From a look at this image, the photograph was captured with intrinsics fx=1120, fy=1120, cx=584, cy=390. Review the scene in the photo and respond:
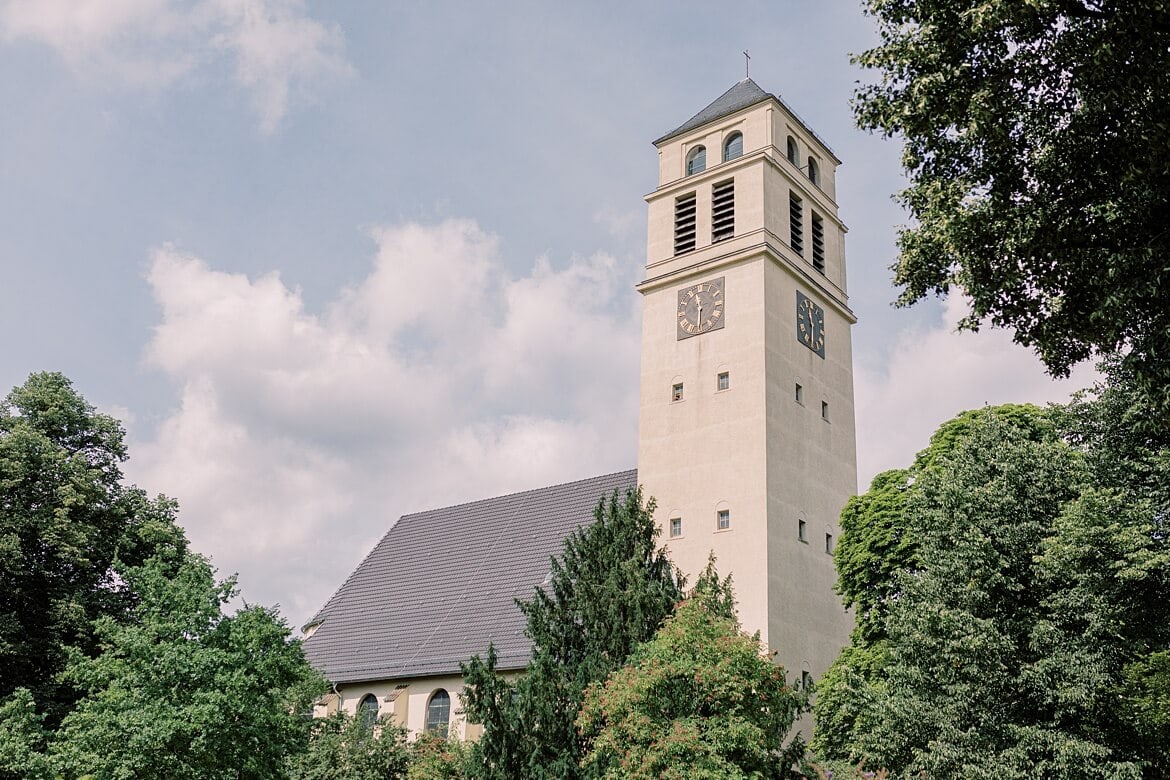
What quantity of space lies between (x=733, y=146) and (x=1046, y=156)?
85.7 ft

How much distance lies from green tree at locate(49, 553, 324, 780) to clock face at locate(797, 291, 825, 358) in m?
19.9

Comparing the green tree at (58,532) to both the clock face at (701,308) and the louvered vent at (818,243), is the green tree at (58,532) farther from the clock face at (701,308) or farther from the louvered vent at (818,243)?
the louvered vent at (818,243)

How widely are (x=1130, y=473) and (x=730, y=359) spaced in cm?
1427

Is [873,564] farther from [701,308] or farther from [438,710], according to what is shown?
[438,710]

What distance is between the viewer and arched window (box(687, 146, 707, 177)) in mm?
38781

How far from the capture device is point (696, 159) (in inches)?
1539

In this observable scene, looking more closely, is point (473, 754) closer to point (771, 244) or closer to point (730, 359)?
point (730, 359)

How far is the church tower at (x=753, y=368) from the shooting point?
31719 millimetres

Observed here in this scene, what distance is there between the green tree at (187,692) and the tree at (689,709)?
6.23 meters

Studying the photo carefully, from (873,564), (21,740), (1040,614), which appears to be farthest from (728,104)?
(21,740)

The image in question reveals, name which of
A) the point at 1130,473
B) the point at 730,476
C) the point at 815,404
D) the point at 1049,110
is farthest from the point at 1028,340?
the point at 815,404

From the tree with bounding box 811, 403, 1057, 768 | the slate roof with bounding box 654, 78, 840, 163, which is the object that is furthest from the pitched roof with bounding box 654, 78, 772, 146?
the tree with bounding box 811, 403, 1057, 768

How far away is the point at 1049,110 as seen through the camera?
12.7 meters

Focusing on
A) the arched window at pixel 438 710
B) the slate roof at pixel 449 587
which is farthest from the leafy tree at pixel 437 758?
the arched window at pixel 438 710
